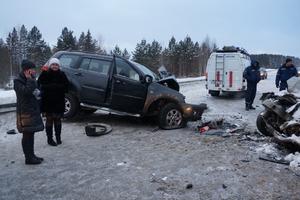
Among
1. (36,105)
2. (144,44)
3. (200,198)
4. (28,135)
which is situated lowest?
(200,198)

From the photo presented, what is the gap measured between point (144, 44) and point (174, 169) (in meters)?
61.7

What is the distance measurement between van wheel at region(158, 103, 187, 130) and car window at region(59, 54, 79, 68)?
2.81 m

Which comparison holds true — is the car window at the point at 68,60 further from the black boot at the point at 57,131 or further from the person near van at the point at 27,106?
the person near van at the point at 27,106

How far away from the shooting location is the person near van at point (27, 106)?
5.91 m

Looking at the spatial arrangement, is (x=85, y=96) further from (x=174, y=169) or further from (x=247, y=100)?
(x=247, y=100)

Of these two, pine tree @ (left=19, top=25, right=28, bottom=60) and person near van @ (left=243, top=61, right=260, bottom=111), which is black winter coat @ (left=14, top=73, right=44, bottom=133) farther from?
pine tree @ (left=19, top=25, right=28, bottom=60)

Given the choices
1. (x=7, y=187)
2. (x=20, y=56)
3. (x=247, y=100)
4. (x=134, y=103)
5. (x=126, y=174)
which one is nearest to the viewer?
(x=7, y=187)

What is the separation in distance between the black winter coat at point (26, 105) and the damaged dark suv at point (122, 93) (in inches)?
141

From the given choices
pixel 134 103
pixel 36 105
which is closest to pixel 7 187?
pixel 36 105

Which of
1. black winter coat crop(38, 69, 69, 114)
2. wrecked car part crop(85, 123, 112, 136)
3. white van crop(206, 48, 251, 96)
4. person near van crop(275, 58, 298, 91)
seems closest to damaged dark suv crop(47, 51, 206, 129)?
wrecked car part crop(85, 123, 112, 136)

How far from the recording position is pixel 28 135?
6.09m

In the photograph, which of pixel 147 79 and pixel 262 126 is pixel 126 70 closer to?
pixel 147 79

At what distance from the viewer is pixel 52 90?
7.38m

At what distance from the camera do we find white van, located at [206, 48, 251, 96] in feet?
59.3
